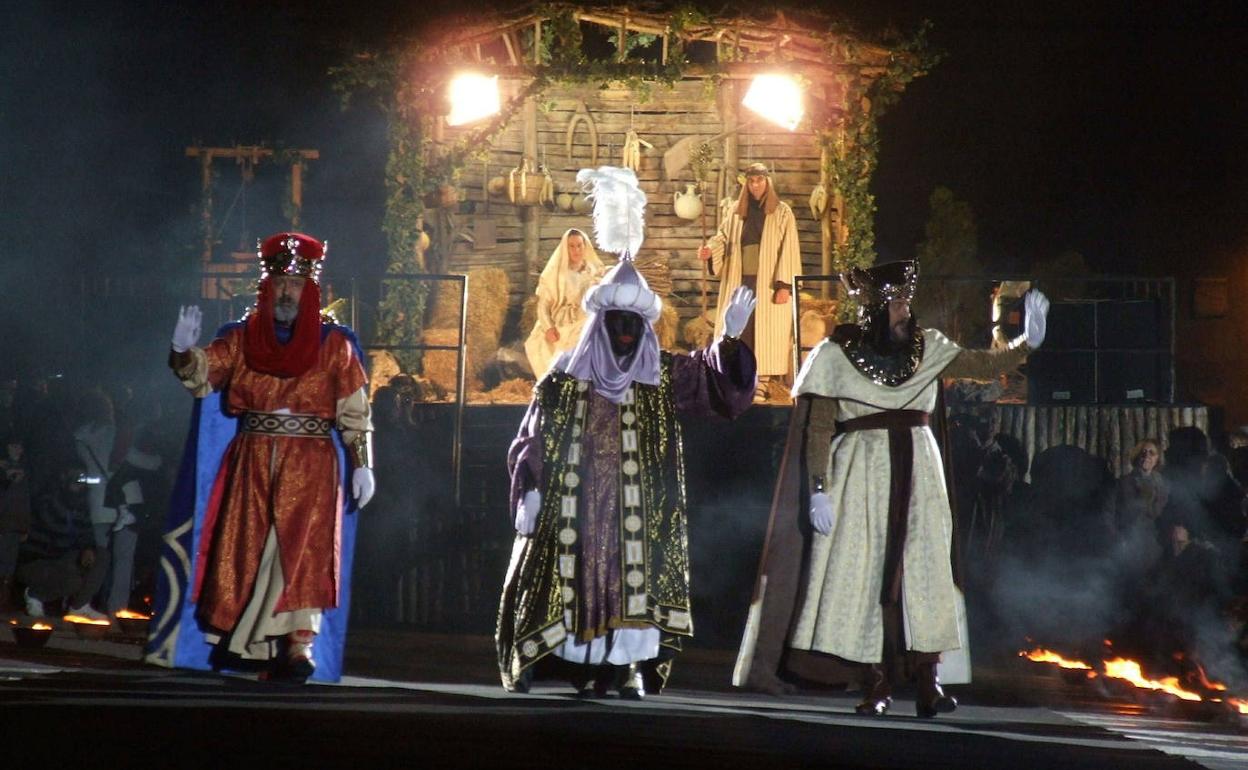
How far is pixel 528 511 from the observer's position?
22.5 feet

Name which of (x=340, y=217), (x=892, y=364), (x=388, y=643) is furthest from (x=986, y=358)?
(x=340, y=217)

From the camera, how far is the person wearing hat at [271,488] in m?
6.99

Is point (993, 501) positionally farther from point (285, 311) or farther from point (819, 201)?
point (819, 201)

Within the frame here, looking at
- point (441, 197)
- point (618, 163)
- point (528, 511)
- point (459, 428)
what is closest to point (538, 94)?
point (618, 163)

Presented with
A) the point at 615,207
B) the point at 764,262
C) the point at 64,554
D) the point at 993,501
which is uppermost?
the point at 764,262

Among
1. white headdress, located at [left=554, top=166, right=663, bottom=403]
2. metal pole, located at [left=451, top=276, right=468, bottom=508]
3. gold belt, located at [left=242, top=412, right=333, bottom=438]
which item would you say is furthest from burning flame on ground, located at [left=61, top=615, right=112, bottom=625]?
white headdress, located at [left=554, top=166, right=663, bottom=403]

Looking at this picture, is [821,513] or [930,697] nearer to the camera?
[930,697]

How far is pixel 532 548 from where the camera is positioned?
274 inches

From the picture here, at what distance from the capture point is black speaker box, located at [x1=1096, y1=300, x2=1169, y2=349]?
10.6 m

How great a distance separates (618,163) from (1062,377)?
6.05m

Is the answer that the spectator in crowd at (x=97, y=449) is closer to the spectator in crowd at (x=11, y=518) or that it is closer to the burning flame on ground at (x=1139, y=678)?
the spectator in crowd at (x=11, y=518)

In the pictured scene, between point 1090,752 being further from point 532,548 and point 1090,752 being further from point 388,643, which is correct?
point 388,643

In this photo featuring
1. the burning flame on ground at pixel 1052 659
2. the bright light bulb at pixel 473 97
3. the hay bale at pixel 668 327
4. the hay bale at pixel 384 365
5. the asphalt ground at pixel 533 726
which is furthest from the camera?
the bright light bulb at pixel 473 97

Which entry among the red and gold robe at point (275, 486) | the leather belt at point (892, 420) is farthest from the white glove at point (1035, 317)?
the red and gold robe at point (275, 486)
